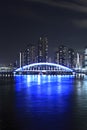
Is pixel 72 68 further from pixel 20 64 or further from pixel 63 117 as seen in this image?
pixel 63 117

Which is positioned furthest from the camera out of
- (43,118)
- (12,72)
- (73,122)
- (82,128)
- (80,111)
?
(12,72)

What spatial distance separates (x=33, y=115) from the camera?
877 inches

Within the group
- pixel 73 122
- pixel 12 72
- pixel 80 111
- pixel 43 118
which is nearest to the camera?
pixel 73 122

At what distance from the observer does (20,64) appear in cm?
18050

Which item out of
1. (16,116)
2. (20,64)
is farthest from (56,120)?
(20,64)

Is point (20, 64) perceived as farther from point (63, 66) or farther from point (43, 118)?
point (43, 118)

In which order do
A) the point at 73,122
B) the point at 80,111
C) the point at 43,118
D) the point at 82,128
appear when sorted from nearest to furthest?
the point at 82,128 < the point at 73,122 < the point at 43,118 < the point at 80,111

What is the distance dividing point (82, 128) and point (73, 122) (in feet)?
6.16

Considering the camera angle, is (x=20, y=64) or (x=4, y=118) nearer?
(x=4, y=118)

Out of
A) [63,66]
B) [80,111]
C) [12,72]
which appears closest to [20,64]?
[12,72]

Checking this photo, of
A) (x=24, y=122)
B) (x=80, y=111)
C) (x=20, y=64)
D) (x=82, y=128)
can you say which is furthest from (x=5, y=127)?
(x=20, y=64)

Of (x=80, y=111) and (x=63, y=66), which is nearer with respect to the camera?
(x=80, y=111)

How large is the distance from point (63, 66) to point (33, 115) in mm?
159759

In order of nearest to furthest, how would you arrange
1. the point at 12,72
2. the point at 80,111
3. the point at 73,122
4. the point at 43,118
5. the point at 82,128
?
the point at 82,128 → the point at 73,122 → the point at 43,118 → the point at 80,111 → the point at 12,72
